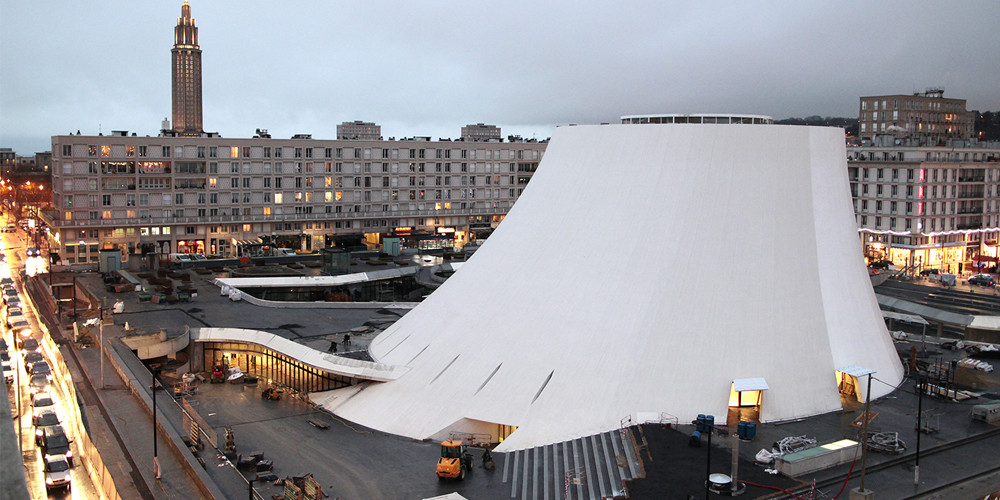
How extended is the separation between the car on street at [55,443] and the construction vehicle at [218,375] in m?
9.14

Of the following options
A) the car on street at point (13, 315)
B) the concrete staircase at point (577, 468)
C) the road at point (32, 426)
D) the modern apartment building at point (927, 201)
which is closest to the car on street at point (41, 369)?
the road at point (32, 426)

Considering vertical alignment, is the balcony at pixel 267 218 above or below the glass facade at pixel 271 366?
above

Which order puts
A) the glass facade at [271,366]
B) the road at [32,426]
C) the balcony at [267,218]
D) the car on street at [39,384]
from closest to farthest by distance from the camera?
the road at [32,426] < the glass facade at [271,366] < the car on street at [39,384] < the balcony at [267,218]

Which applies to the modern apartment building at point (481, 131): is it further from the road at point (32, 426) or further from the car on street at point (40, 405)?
the car on street at point (40, 405)

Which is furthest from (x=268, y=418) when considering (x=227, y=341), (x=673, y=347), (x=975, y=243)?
(x=975, y=243)

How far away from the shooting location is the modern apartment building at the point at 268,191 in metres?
85.2

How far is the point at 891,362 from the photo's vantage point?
113ft

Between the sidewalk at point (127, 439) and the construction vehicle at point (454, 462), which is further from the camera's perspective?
the sidewalk at point (127, 439)

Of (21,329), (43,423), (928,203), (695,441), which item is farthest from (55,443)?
(928,203)

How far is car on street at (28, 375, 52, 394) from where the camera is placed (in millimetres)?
41062

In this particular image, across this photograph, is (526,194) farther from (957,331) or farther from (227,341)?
(957,331)

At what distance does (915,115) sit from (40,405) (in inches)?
4730

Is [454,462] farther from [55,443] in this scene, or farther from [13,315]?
[13,315]

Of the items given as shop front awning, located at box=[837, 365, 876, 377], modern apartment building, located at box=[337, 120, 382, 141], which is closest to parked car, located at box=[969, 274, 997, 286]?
shop front awning, located at box=[837, 365, 876, 377]
